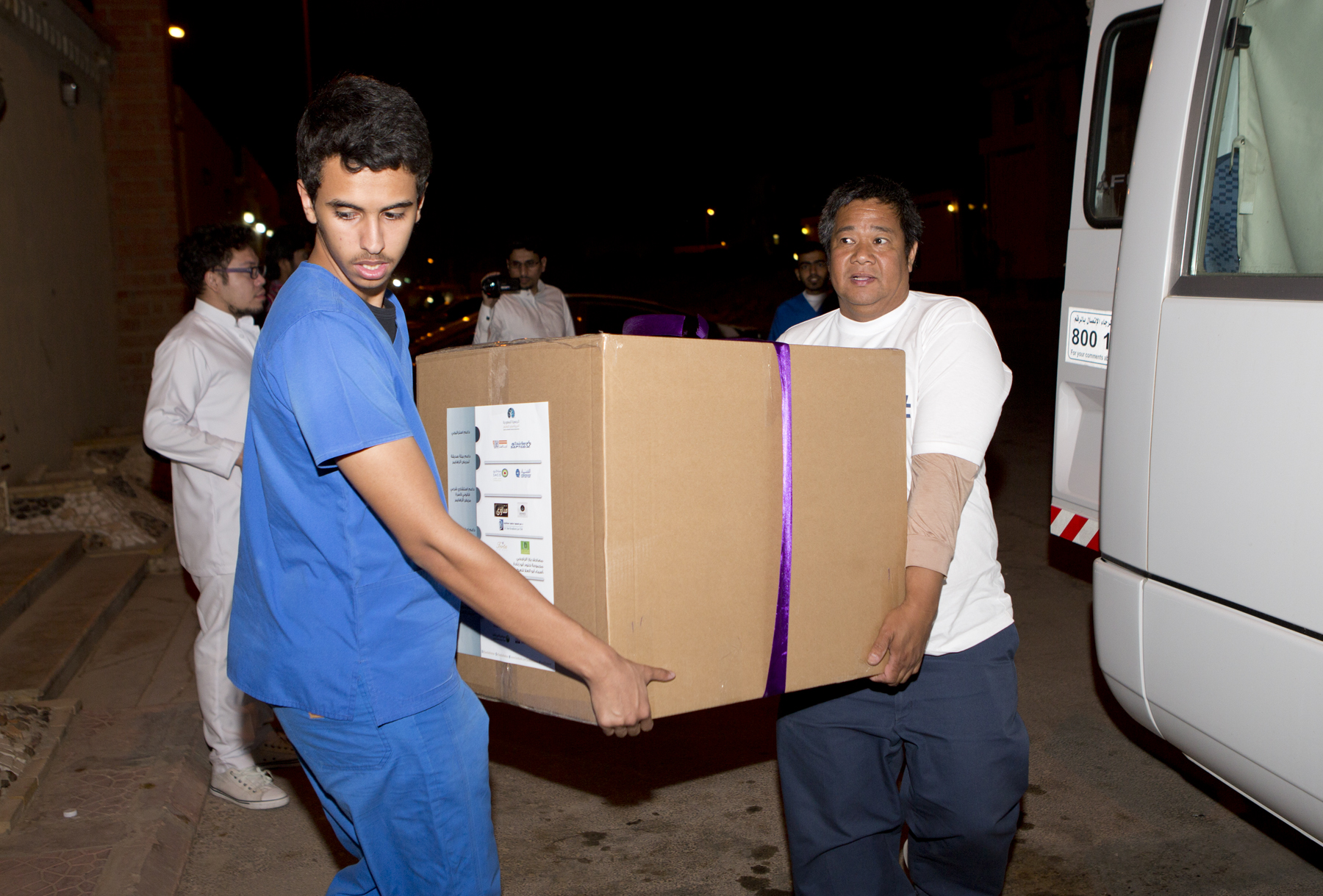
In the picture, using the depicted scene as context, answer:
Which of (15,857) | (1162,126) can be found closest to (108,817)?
(15,857)

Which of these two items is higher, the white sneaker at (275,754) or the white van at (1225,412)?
the white van at (1225,412)

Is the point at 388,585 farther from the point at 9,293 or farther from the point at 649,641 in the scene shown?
the point at 9,293

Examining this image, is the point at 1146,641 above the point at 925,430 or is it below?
below

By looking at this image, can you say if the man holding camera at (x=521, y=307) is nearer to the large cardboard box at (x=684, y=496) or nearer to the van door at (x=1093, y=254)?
the van door at (x=1093, y=254)

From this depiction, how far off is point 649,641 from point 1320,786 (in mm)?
1311

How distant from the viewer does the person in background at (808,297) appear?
592 cm

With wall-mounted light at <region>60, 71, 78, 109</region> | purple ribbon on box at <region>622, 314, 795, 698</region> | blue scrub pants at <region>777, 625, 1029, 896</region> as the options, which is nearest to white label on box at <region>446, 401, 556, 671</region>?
purple ribbon on box at <region>622, 314, 795, 698</region>

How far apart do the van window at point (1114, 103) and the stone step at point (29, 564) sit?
5.39 m

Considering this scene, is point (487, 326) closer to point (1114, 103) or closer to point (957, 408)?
point (1114, 103)

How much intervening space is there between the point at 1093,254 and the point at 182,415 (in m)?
3.59

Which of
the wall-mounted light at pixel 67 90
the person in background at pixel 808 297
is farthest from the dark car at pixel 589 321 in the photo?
the wall-mounted light at pixel 67 90

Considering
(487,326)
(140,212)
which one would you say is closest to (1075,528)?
(487,326)

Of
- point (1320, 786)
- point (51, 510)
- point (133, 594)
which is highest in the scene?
point (1320, 786)

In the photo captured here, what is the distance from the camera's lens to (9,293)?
652 cm
